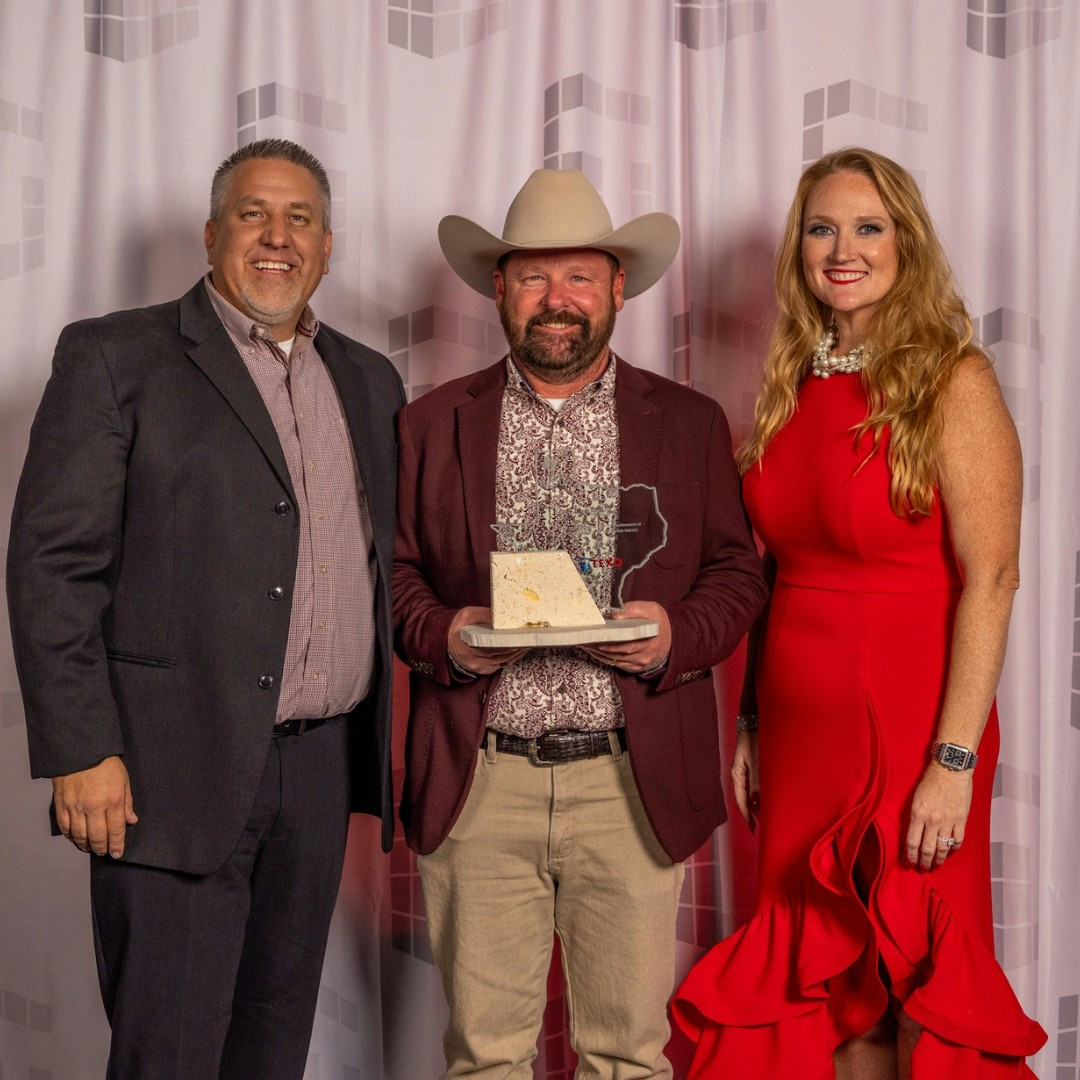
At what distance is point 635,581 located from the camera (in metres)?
2.17

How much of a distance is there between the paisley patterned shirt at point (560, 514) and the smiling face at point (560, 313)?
0.05 m

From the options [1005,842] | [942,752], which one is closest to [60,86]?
[942,752]

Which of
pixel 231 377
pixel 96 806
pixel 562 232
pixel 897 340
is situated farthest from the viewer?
pixel 562 232

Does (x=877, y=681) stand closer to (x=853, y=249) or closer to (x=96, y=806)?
(x=853, y=249)

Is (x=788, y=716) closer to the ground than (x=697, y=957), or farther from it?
farther from it

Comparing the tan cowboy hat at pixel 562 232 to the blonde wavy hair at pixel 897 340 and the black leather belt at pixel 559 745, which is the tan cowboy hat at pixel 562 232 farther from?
the black leather belt at pixel 559 745

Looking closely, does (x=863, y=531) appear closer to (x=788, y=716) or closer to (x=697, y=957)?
(x=788, y=716)

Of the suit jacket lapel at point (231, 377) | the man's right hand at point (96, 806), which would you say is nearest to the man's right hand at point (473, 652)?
the suit jacket lapel at point (231, 377)

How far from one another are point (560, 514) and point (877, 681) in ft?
2.09

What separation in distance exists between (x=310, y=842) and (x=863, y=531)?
1118mm

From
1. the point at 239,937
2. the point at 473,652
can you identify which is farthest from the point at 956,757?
the point at 239,937

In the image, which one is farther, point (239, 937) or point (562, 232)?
point (562, 232)

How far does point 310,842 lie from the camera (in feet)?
6.86

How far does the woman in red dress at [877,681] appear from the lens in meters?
2.01
